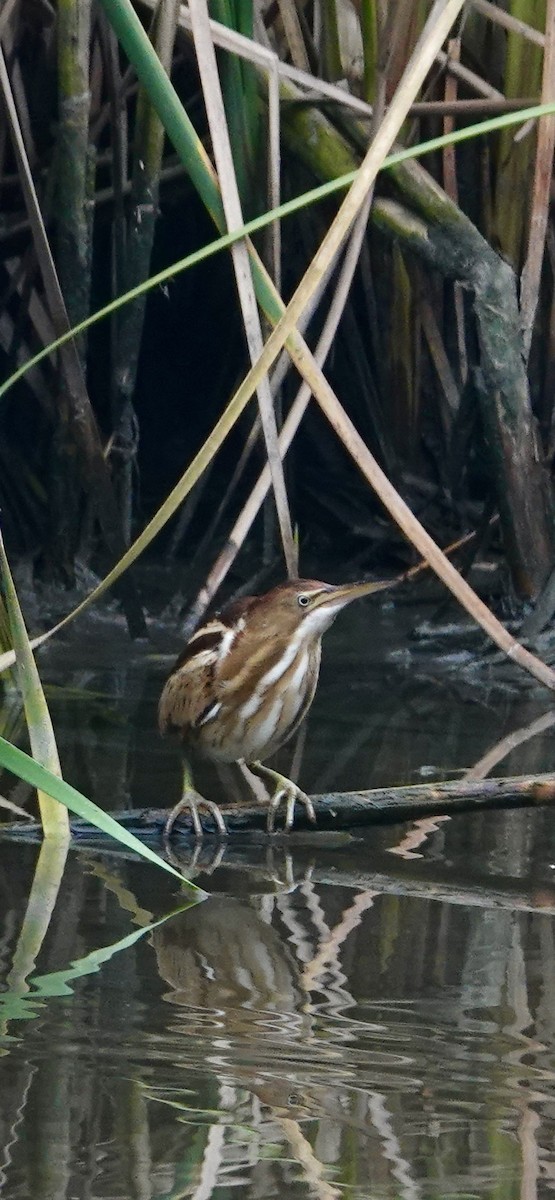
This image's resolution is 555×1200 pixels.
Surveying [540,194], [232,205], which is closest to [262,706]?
[232,205]

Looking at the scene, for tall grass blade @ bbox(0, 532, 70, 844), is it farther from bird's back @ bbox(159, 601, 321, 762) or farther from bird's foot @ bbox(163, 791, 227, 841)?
bird's back @ bbox(159, 601, 321, 762)

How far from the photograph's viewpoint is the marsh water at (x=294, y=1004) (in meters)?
1.64

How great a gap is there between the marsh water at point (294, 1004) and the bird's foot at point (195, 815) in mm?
44

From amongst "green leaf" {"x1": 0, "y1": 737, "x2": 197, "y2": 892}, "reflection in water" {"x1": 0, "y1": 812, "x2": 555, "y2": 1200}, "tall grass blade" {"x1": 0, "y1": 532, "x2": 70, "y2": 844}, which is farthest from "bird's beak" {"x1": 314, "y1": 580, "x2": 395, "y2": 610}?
"green leaf" {"x1": 0, "y1": 737, "x2": 197, "y2": 892}

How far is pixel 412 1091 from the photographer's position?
1834mm

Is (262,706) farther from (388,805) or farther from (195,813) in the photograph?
(388,805)

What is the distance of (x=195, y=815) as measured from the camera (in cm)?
290

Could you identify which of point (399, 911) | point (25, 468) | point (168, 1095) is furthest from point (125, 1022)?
point (25, 468)

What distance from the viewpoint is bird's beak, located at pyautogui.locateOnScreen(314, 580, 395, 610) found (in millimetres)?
3059

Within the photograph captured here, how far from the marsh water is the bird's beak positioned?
38cm

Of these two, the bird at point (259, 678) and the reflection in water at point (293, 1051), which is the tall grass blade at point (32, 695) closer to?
the reflection in water at point (293, 1051)

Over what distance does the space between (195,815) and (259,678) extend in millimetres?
399

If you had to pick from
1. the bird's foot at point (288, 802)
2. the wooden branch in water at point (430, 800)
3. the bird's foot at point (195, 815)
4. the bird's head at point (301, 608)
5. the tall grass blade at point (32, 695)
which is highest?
the bird's head at point (301, 608)

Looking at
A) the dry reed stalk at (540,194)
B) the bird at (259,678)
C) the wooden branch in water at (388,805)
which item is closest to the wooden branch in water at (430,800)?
the wooden branch in water at (388,805)
